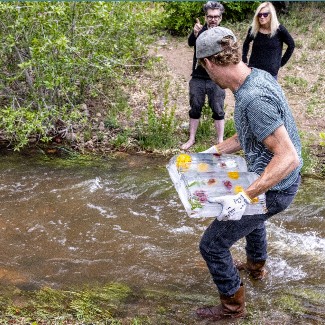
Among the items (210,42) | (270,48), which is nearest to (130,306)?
(210,42)

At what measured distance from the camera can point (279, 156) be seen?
3.28m

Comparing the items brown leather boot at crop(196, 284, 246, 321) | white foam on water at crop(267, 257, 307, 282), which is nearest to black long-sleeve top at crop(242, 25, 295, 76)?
white foam on water at crop(267, 257, 307, 282)

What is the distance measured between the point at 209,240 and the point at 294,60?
6.55 metres

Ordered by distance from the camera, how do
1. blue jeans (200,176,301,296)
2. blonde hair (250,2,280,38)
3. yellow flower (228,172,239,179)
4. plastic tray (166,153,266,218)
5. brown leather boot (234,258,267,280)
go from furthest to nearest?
blonde hair (250,2,280,38)
brown leather boot (234,258,267,280)
yellow flower (228,172,239,179)
blue jeans (200,176,301,296)
plastic tray (166,153,266,218)

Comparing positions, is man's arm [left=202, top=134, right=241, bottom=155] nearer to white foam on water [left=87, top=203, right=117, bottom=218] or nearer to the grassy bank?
the grassy bank

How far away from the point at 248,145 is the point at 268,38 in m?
3.61

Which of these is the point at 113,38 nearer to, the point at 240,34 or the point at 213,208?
the point at 240,34

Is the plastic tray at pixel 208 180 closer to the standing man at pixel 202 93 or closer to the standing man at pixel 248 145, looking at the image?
the standing man at pixel 248 145

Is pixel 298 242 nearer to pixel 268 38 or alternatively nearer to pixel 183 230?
pixel 183 230

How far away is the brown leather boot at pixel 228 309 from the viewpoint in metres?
3.96

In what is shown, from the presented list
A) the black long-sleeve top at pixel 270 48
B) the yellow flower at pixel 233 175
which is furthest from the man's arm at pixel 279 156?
the black long-sleeve top at pixel 270 48

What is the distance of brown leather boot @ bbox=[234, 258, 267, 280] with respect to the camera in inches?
178

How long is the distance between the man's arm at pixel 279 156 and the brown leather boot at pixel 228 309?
3.39ft

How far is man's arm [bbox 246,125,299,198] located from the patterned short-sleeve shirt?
0.04 metres
